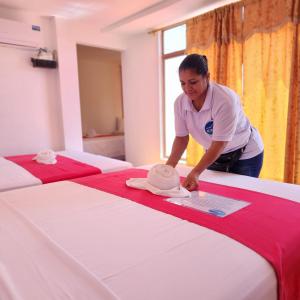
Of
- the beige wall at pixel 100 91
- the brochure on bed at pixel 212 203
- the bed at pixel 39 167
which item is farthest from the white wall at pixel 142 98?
the brochure on bed at pixel 212 203

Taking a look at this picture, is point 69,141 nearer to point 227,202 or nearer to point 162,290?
point 227,202

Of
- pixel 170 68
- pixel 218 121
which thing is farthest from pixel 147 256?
pixel 170 68

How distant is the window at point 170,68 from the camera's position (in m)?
3.50

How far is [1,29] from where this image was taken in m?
2.75

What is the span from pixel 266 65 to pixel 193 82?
5.43 feet

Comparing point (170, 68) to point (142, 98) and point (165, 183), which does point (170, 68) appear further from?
point (165, 183)

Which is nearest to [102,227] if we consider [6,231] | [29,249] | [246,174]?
[29,249]

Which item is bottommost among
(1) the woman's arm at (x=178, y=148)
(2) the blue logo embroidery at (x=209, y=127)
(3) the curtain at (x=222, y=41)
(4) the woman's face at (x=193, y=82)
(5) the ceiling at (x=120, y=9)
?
(1) the woman's arm at (x=178, y=148)

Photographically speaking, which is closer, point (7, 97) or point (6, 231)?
point (6, 231)

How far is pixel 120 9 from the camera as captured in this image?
9.66ft

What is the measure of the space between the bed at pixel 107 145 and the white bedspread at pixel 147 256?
3455 mm

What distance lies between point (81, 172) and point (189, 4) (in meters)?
2.14

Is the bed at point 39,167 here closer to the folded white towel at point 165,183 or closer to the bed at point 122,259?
the bed at point 122,259

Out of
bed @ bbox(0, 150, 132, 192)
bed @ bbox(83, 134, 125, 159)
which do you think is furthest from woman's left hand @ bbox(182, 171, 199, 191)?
bed @ bbox(83, 134, 125, 159)
